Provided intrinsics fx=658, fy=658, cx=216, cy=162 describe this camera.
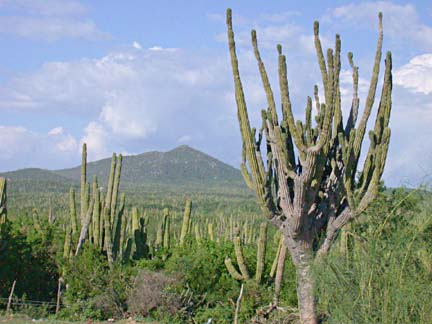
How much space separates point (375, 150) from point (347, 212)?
1050 millimetres

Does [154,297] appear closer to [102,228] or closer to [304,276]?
[102,228]

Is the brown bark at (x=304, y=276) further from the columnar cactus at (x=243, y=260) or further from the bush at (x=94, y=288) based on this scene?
the bush at (x=94, y=288)

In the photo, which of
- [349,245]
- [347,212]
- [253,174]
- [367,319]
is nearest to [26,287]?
[253,174]

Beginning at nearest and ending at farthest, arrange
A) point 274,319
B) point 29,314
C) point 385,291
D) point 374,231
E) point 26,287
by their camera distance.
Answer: point 385,291, point 374,231, point 274,319, point 29,314, point 26,287

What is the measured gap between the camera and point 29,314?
13547 millimetres

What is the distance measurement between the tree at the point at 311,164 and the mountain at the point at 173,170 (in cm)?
10976

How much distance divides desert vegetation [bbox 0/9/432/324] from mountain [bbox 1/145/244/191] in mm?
104180

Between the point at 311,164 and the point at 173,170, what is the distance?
413 feet

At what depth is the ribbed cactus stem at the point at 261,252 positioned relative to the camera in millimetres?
12573

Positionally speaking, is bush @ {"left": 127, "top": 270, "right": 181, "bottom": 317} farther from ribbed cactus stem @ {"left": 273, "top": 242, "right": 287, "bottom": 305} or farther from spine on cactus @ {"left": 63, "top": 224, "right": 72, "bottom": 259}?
spine on cactus @ {"left": 63, "top": 224, "right": 72, "bottom": 259}

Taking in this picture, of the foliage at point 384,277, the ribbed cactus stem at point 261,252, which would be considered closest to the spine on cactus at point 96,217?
the ribbed cactus stem at point 261,252

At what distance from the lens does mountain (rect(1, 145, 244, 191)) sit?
127000mm

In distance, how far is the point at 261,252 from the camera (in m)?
12.7

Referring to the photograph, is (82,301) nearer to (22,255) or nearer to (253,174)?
(22,255)
